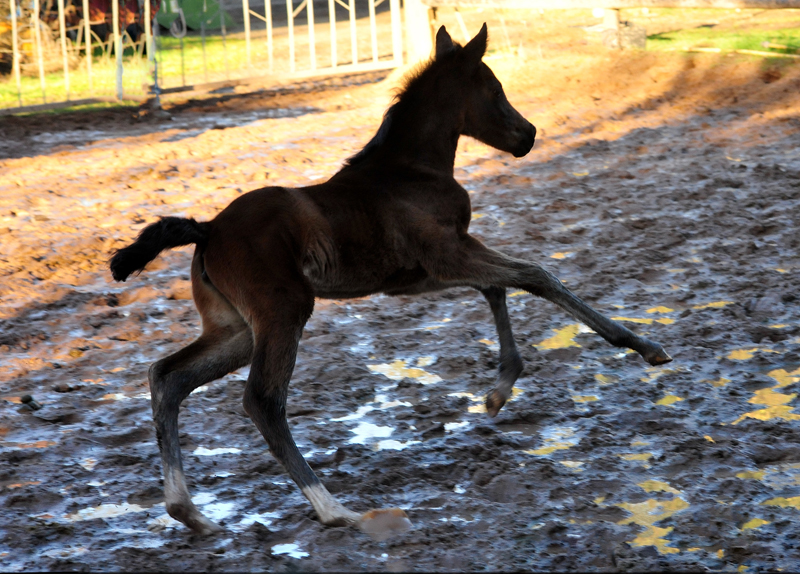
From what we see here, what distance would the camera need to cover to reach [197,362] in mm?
3461

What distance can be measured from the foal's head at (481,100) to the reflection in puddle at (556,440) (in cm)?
141

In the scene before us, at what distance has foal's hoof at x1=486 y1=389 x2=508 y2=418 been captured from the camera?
3938mm

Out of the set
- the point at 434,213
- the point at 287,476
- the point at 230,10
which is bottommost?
the point at 287,476

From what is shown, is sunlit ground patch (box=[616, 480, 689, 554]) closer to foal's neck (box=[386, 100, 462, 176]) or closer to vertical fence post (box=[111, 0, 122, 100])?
foal's neck (box=[386, 100, 462, 176])

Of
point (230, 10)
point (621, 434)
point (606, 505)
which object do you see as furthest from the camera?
point (230, 10)

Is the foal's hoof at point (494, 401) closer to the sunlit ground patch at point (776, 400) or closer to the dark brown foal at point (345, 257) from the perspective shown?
the dark brown foal at point (345, 257)

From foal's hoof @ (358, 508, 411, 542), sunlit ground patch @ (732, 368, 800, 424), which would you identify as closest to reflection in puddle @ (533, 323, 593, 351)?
sunlit ground patch @ (732, 368, 800, 424)

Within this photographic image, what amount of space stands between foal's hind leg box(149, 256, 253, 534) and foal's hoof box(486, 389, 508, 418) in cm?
110

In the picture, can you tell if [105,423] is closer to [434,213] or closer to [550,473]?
[434,213]

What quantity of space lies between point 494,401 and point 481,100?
1432 millimetres

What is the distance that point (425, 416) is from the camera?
158 inches

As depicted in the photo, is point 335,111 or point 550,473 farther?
point 335,111

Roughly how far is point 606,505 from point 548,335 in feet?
5.75

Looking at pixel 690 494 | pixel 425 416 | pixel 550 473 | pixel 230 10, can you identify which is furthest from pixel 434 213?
pixel 230 10
